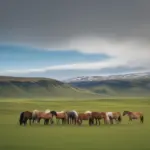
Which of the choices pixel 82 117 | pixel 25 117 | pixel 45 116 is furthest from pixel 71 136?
pixel 25 117

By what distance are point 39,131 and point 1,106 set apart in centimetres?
345

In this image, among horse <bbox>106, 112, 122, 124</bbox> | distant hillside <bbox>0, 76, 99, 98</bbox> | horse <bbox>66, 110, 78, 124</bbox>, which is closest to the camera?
horse <bbox>66, 110, 78, 124</bbox>

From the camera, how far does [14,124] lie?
899 centimetres

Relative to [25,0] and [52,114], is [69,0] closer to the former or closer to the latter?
[25,0]

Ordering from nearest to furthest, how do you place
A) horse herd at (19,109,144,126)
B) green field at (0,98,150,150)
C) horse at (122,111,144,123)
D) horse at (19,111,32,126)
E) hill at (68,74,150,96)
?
1. green field at (0,98,150,150)
2. horse at (19,111,32,126)
3. horse herd at (19,109,144,126)
4. horse at (122,111,144,123)
5. hill at (68,74,150,96)

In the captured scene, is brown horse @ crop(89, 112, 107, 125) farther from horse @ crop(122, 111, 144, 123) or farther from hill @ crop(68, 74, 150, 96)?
hill @ crop(68, 74, 150, 96)

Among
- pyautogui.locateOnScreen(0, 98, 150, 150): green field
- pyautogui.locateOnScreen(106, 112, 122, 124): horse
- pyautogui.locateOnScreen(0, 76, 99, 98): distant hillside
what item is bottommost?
pyautogui.locateOnScreen(0, 98, 150, 150): green field

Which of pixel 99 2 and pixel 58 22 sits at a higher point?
pixel 99 2

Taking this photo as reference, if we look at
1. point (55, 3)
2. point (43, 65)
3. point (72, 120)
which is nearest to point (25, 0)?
point (55, 3)

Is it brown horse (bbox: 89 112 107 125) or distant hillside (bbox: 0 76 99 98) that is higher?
distant hillside (bbox: 0 76 99 98)

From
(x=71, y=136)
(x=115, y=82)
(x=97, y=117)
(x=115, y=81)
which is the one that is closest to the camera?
(x=71, y=136)

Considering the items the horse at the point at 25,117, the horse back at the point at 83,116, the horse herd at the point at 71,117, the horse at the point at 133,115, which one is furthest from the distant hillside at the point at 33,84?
the horse at the point at 133,115

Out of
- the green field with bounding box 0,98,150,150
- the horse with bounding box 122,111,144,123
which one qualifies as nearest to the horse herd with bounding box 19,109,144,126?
the green field with bounding box 0,98,150,150

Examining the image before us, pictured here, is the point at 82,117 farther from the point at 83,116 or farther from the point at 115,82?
the point at 115,82
